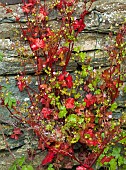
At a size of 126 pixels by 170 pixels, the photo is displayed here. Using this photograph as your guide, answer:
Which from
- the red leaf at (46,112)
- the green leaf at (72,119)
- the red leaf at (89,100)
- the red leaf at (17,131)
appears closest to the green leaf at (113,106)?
the red leaf at (89,100)

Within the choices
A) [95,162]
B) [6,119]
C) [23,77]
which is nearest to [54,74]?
[23,77]

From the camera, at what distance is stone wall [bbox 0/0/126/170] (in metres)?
3.21

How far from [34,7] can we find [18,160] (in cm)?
121

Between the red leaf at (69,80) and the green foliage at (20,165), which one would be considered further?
the red leaf at (69,80)

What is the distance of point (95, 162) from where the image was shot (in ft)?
10.7

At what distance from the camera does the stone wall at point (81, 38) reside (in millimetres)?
3215

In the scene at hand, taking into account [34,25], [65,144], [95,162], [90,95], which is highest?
[34,25]

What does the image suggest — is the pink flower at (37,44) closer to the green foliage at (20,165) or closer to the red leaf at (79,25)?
the red leaf at (79,25)

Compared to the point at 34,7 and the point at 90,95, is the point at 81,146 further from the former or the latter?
the point at 34,7

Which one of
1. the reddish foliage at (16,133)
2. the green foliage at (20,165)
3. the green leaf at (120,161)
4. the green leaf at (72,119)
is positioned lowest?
the green leaf at (120,161)

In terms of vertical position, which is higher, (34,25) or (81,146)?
(34,25)

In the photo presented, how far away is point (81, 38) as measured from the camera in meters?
3.26

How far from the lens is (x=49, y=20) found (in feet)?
10.6


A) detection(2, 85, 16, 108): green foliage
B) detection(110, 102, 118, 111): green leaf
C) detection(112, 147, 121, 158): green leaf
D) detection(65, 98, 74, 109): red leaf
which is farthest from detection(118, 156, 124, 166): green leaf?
detection(2, 85, 16, 108): green foliage
